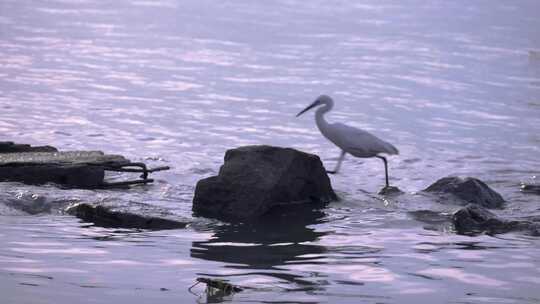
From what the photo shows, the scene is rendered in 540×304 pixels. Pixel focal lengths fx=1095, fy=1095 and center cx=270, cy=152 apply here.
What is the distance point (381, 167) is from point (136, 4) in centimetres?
2453

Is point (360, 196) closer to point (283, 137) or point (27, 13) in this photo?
point (283, 137)

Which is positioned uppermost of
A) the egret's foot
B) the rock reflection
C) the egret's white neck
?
the egret's white neck

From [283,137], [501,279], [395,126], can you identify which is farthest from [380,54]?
[501,279]

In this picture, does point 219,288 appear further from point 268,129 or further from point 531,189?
point 268,129

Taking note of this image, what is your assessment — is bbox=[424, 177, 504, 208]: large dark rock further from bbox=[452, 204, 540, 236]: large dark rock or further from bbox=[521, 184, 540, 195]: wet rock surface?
bbox=[452, 204, 540, 236]: large dark rock

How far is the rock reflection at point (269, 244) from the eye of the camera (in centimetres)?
849

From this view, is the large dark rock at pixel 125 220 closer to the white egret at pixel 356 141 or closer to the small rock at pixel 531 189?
the white egret at pixel 356 141

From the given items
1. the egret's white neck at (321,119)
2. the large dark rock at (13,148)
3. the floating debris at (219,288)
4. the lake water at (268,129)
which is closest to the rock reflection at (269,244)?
the lake water at (268,129)

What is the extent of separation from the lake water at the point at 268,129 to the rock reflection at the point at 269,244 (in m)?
0.04

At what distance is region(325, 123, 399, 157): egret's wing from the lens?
13.1 m

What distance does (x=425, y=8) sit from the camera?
43.5m

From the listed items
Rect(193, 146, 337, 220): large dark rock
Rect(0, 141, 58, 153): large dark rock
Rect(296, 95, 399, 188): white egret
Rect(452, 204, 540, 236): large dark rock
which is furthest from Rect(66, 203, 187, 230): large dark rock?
Rect(296, 95, 399, 188): white egret

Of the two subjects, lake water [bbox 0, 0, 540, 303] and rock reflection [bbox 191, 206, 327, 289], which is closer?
lake water [bbox 0, 0, 540, 303]

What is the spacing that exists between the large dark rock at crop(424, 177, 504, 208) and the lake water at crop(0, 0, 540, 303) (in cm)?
24
